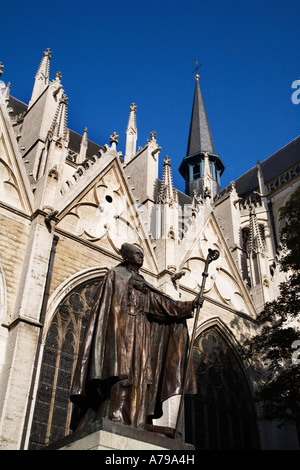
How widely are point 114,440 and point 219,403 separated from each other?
10.4 meters

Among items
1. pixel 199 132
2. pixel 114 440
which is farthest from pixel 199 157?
pixel 114 440

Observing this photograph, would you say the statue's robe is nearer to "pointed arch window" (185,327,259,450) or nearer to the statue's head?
the statue's head

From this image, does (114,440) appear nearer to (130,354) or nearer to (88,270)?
(130,354)

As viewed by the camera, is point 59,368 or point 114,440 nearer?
point 114,440

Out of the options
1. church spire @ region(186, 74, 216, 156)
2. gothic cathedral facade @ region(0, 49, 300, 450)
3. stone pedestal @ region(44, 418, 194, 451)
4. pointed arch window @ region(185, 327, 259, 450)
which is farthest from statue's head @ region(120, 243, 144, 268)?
church spire @ region(186, 74, 216, 156)

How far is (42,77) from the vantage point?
20.6 metres

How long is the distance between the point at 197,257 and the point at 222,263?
1183 mm

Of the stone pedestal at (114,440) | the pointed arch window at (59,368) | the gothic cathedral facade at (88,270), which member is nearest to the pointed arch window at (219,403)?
the gothic cathedral facade at (88,270)

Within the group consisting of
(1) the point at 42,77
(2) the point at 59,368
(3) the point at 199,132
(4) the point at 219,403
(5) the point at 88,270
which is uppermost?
(3) the point at 199,132

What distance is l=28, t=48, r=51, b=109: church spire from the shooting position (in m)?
20.0

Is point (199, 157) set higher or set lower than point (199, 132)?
lower

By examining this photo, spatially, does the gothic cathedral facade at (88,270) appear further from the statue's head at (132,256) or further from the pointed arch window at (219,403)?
the statue's head at (132,256)

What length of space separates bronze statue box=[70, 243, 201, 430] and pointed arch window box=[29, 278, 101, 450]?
5.27m

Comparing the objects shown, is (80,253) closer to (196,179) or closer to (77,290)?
(77,290)
